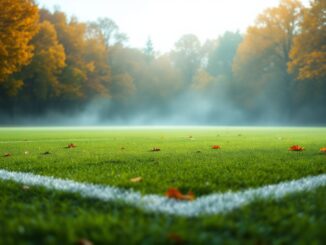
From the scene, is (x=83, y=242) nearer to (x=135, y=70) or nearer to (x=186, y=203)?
(x=186, y=203)

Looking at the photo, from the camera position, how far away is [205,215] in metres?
1.71

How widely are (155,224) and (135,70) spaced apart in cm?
4465

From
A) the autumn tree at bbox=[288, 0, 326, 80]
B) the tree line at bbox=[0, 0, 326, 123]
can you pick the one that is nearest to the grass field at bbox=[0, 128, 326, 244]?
the tree line at bbox=[0, 0, 326, 123]

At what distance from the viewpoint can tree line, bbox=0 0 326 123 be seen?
27.4 metres

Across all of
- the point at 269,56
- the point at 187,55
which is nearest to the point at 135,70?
the point at 187,55

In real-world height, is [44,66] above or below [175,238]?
above

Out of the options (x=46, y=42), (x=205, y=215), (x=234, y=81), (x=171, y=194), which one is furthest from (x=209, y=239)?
(x=234, y=81)

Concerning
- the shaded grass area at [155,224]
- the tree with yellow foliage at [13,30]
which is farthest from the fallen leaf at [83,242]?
the tree with yellow foliage at [13,30]

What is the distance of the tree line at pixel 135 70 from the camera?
27438 millimetres

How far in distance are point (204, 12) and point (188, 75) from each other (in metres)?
9.33

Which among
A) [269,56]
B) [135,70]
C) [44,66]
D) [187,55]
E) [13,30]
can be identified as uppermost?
[187,55]

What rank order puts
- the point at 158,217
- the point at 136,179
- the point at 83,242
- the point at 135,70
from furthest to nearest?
the point at 135,70, the point at 136,179, the point at 158,217, the point at 83,242

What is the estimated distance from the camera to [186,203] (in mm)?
1990

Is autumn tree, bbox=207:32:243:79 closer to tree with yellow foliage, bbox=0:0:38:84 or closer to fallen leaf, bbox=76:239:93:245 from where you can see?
tree with yellow foliage, bbox=0:0:38:84
